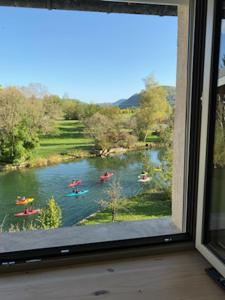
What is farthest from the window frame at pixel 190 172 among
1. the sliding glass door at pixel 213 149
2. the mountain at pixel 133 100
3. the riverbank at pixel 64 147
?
the riverbank at pixel 64 147

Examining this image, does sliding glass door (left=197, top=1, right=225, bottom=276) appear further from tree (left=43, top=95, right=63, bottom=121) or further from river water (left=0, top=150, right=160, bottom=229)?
tree (left=43, top=95, right=63, bottom=121)

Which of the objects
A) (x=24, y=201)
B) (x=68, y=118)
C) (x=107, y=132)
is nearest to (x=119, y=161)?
(x=107, y=132)

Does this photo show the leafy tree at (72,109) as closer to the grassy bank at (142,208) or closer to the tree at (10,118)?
the tree at (10,118)

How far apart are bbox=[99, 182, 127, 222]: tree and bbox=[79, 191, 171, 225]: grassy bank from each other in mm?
26

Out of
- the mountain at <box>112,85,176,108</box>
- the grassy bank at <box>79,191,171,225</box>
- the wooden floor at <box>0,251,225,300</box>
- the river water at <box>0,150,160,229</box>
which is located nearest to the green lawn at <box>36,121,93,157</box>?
the river water at <box>0,150,160,229</box>

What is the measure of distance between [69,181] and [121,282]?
1055 millimetres

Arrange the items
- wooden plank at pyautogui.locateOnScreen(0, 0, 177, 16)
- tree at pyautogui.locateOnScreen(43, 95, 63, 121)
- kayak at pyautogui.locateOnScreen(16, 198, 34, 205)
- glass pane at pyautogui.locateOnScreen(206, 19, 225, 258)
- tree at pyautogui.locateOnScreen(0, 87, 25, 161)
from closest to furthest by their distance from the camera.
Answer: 1. glass pane at pyautogui.locateOnScreen(206, 19, 225, 258)
2. wooden plank at pyautogui.locateOnScreen(0, 0, 177, 16)
3. tree at pyautogui.locateOnScreen(0, 87, 25, 161)
4. tree at pyautogui.locateOnScreen(43, 95, 63, 121)
5. kayak at pyautogui.locateOnScreen(16, 198, 34, 205)

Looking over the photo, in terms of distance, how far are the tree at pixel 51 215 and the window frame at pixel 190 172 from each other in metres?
0.78

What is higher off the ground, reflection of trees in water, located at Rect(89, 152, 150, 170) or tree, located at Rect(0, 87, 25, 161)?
tree, located at Rect(0, 87, 25, 161)

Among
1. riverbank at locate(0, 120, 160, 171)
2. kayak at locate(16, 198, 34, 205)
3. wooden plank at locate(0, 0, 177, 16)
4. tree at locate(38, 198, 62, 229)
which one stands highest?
wooden plank at locate(0, 0, 177, 16)

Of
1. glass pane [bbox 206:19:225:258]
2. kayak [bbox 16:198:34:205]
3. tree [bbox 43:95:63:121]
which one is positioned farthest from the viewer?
kayak [bbox 16:198:34:205]

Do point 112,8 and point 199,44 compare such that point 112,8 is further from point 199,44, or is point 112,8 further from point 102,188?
point 102,188

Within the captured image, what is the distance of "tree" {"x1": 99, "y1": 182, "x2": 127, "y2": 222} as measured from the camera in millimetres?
2238

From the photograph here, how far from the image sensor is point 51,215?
2117 millimetres
